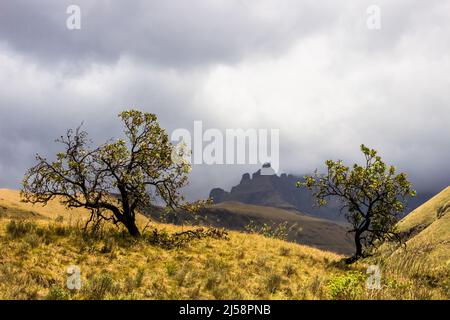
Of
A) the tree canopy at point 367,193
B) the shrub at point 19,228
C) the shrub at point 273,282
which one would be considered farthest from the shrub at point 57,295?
the tree canopy at point 367,193

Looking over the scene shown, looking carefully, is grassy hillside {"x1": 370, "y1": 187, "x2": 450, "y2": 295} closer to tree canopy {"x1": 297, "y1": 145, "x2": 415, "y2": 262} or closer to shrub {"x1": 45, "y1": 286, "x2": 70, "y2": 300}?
tree canopy {"x1": 297, "y1": 145, "x2": 415, "y2": 262}

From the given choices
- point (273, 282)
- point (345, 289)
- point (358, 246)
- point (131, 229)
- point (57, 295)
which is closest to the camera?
point (57, 295)

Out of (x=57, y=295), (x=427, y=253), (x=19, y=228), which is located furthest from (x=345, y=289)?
(x=19, y=228)

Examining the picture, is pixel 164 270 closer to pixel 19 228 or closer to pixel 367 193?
pixel 19 228

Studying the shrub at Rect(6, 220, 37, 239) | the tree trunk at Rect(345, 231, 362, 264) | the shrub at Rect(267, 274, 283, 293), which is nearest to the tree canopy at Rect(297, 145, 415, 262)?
Answer: the tree trunk at Rect(345, 231, 362, 264)

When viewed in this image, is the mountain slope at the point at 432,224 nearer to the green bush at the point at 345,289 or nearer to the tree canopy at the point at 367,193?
the tree canopy at the point at 367,193

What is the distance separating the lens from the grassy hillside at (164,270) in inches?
575

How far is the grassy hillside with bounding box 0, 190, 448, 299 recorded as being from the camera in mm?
14602

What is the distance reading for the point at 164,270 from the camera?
57.7 feet

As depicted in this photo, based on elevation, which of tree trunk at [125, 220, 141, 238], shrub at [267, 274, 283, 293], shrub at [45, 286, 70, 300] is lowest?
shrub at [267, 274, 283, 293]
